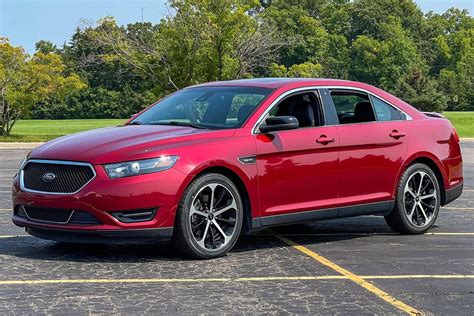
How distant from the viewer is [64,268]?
6.21 metres

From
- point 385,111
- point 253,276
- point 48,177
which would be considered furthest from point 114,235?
point 385,111

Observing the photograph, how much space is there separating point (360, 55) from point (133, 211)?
98205 millimetres

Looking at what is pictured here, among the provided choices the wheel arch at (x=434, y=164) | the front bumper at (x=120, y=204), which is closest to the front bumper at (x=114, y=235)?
the front bumper at (x=120, y=204)

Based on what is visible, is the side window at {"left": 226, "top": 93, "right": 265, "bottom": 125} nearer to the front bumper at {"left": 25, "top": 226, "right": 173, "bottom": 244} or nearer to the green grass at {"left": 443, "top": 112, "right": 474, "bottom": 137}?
the front bumper at {"left": 25, "top": 226, "right": 173, "bottom": 244}

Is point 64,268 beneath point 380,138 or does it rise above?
beneath

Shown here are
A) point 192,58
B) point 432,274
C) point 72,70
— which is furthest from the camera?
point 72,70

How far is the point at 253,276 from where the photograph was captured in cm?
597

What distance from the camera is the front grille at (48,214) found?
20.9 ft

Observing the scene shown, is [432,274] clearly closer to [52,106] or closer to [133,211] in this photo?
[133,211]

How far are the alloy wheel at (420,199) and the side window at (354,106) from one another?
2.74ft

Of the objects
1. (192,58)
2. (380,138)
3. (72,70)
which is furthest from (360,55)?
(380,138)

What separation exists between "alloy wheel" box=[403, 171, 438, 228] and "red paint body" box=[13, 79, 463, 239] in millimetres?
207

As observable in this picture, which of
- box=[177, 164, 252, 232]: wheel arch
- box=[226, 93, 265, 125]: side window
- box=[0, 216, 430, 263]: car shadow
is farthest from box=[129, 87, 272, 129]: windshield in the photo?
box=[0, 216, 430, 263]: car shadow

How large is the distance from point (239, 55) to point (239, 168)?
34371mm
